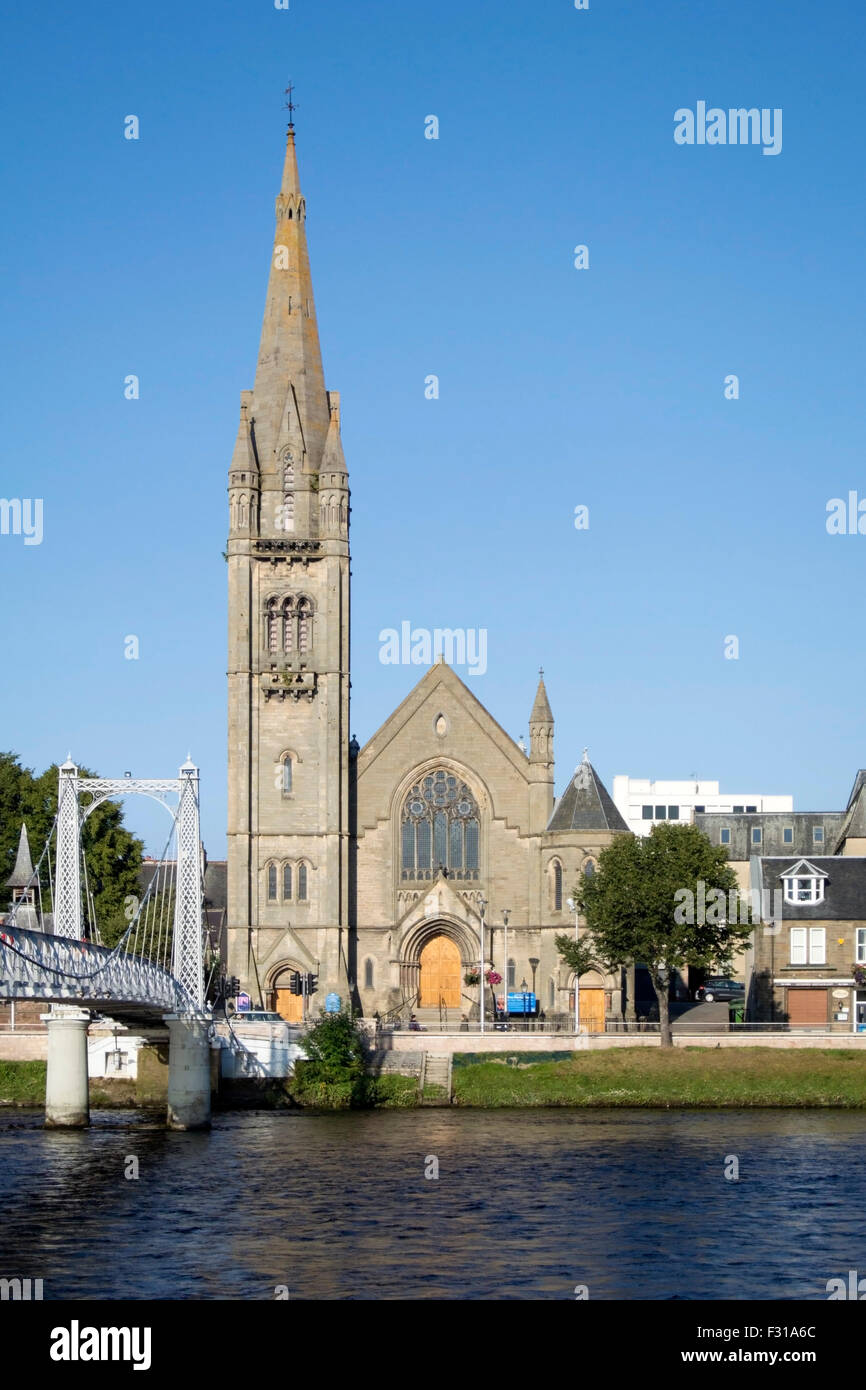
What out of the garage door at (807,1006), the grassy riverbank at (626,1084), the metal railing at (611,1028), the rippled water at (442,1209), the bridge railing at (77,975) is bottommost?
the rippled water at (442,1209)

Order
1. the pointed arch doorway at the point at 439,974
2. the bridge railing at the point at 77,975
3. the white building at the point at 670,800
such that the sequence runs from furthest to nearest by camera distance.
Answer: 1. the white building at the point at 670,800
2. the pointed arch doorway at the point at 439,974
3. the bridge railing at the point at 77,975

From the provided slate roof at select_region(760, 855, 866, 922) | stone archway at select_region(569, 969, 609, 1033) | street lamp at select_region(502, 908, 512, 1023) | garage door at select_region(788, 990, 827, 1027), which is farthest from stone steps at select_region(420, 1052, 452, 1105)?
slate roof at select_region(760, 855, 866, 922)

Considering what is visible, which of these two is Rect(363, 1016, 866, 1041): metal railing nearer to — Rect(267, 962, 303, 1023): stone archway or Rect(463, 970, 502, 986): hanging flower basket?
Rect(463, 970, 502, 986): hanging flower basket

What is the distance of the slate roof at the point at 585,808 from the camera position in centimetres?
9506

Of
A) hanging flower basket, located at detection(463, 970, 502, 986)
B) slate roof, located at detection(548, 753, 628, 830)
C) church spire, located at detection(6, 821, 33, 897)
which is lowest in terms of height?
hanging flower basket, located at detection(463, 970, 502, 986)

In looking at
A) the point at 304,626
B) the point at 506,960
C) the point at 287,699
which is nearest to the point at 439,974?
the point at 506,960

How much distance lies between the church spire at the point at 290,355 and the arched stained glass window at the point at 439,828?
660 inches

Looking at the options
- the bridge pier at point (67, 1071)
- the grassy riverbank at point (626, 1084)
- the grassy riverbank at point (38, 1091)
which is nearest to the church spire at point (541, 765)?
the grassy riverbank at point (626, 1084)

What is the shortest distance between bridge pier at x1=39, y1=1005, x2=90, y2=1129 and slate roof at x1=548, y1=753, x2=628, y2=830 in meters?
31.7

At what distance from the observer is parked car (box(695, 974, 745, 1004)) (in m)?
109

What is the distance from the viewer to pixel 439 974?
9662 centimetres

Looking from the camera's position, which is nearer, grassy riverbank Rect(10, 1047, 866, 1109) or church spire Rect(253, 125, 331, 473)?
grassy riverbank Rect(10, 1047, 866, 1109)

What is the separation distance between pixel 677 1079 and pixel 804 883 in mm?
15982

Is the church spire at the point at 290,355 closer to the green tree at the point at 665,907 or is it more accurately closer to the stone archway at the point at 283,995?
the stone archway at the point at 283,995
